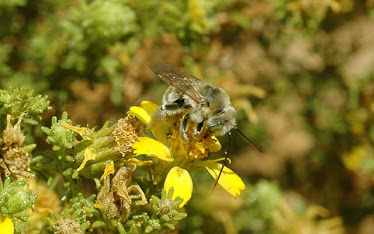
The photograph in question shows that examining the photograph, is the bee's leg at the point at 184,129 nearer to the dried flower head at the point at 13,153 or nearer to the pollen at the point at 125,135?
the pollen at the point at 125,135

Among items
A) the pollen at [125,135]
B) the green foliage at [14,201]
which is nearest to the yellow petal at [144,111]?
the pollen at [125,135]

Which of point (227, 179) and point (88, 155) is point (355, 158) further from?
point (88, 155)

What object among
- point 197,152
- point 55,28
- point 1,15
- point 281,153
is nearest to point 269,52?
point 281,153

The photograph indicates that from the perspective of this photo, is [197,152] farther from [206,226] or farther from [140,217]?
[206,226]

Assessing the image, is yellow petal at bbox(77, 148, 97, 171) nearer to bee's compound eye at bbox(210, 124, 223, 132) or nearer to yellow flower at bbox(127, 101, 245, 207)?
yellow flower at bbox(127, 101, 245, 207)

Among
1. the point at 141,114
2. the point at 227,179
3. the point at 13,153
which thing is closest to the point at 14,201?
the point at 13,153

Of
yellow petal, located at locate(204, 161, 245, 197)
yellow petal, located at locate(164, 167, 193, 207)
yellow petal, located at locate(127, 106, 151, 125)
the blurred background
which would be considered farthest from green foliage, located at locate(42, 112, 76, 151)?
the blurred background

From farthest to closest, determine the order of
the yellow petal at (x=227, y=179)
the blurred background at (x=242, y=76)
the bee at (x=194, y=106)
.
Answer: the blurred background at (x=242, y=76), the bee at (x=194, y=106), the yellow petal at (x=227, y=179)
